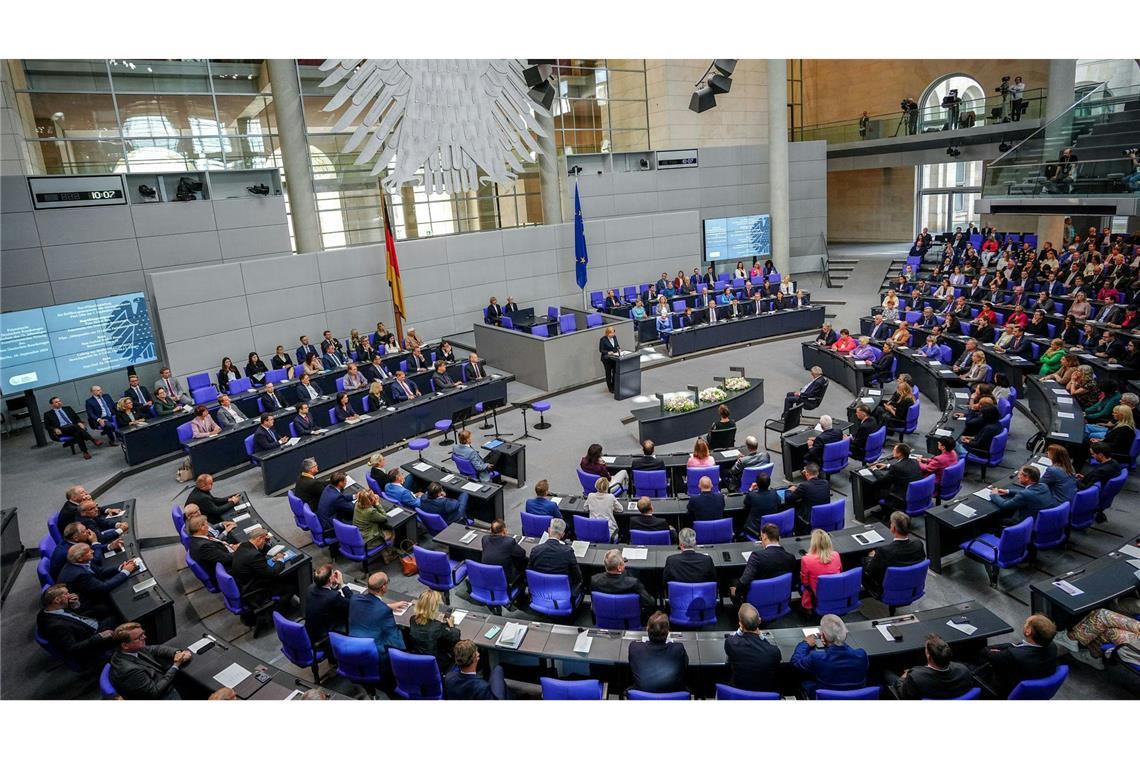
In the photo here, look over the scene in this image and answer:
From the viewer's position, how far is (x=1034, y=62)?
24594mm

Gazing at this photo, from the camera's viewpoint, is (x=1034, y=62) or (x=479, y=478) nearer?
(x=479, y=478)

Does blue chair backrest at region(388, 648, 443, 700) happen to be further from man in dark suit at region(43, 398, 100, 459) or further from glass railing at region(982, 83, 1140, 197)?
glass railing at region(982, 83, 1140, 197)

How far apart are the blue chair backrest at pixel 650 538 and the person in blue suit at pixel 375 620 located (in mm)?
2566

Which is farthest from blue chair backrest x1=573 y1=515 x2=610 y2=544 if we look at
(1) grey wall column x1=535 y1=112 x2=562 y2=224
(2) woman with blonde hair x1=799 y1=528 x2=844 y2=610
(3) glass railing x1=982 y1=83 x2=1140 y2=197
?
(1) grey wall column x1=535 y1=112 x2=562 y2=224

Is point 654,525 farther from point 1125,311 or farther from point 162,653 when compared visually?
point 1125,311

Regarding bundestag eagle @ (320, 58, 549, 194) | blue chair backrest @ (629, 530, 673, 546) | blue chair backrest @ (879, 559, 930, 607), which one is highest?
bundestag eagle @ (320, 58, 549, 194)

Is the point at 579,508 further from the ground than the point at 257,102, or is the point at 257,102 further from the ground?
the point at 257,102

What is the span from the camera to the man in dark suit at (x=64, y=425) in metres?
12.5

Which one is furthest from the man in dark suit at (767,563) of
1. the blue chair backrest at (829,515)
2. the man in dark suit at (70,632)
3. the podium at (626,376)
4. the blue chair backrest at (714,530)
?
the podium at (626,376)

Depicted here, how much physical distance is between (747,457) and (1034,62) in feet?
79.8

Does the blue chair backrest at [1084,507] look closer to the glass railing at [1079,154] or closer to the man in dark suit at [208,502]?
the glass railing at [1079,154]

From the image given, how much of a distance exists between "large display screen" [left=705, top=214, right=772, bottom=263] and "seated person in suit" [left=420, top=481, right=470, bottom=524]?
57.3 ft

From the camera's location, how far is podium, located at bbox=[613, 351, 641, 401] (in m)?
13.9

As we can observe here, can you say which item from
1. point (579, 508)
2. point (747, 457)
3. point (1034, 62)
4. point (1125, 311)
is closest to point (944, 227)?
point (1034, 62)
